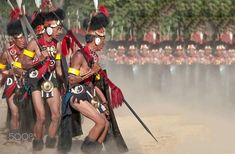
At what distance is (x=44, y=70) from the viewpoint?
29.7ft

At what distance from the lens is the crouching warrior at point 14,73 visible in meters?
10.0

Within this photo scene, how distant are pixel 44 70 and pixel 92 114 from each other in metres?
1.39

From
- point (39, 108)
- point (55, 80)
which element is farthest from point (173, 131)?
point (39, 108)

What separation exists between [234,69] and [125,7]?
4658 millimetres

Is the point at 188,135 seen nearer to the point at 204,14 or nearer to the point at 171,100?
the point at 171,100

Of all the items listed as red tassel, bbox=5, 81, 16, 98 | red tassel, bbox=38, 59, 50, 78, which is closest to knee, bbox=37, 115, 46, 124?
red tassel, bbox=38, 59, 50, 78

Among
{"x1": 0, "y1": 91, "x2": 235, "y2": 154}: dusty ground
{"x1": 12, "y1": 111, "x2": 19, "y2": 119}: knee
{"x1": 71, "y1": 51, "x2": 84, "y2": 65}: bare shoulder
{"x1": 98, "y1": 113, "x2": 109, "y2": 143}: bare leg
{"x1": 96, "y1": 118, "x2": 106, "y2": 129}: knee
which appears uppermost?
{"x1": 71, "y1": 51, "x2": 84, "y2": 65}: bare shoulder

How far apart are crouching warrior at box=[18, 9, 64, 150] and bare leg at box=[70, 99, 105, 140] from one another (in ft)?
3.49

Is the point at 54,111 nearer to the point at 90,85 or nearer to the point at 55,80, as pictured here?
the point at 55,80

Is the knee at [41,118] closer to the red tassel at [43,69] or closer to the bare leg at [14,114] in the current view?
the red tassel at [43,69]

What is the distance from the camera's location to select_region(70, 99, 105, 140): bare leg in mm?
8102

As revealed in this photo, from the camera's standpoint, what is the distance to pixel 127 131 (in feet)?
37.7

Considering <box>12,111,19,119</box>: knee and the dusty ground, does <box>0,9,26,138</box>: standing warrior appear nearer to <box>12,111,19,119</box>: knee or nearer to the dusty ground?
<box>12,111,19,119</box>: knee

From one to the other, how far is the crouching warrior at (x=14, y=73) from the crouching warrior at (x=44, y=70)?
70 centimetres
